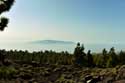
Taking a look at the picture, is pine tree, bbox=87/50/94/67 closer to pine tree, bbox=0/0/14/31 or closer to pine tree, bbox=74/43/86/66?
pine tree, bbox=74/43/86/66

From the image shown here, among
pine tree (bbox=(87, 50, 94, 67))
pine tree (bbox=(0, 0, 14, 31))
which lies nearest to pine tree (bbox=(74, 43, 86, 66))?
pine tree (bbox=(87, 50, 94, 67))

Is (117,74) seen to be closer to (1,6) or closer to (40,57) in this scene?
(1,6)

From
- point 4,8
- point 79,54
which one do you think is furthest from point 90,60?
point 4,8

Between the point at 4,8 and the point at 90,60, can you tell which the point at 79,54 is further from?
the point at 4,8

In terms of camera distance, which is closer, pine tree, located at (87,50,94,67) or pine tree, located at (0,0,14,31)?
pine tree, located at (0,0,14,31)

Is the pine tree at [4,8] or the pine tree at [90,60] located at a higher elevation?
the pine tree at [4,8]

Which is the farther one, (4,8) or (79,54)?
(79,54)

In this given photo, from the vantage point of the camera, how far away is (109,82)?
45.5 m

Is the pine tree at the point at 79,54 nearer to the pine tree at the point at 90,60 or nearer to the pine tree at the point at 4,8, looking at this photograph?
the pine tree at the point at 90,60

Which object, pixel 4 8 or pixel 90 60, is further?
pixel 90 60

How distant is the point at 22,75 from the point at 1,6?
157ft

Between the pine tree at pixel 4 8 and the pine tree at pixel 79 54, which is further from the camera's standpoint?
the pine tree at pixel 79 54

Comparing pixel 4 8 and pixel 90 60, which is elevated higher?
pixel 4 8

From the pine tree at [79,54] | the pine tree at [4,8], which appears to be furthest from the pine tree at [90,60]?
the pine tree at [4,8]
